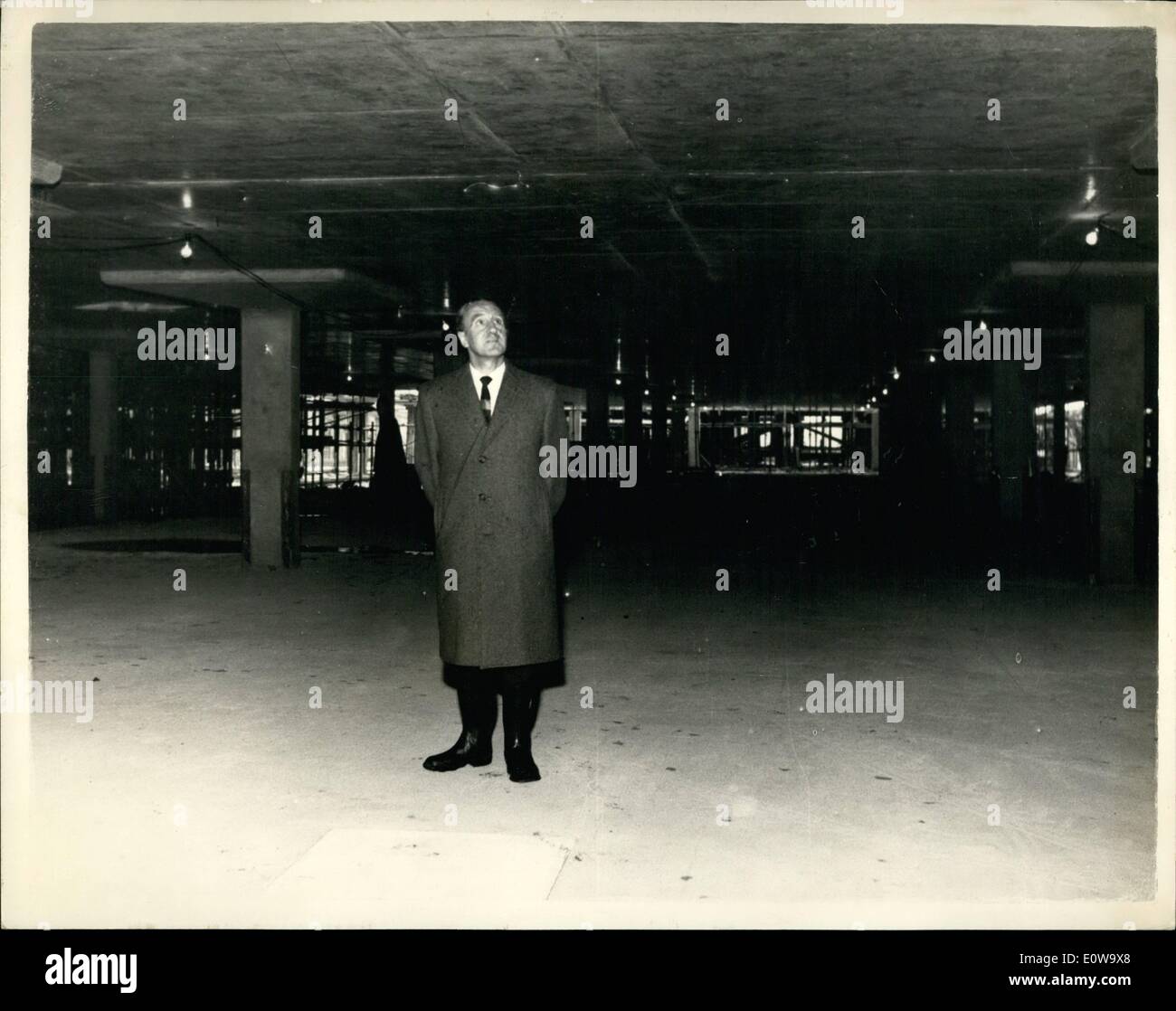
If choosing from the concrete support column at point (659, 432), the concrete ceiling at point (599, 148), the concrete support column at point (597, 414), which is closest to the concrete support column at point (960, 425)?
the concrete support column at point (597, 414)

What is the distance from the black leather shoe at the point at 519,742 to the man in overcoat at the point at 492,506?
0.41 feet

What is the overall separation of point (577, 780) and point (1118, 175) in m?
6.81

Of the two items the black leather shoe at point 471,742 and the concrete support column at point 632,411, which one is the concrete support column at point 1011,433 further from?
the black leather shoe at point 471,742

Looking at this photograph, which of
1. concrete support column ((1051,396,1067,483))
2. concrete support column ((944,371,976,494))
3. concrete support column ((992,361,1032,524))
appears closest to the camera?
concrete support column ((992,361,1032,524))

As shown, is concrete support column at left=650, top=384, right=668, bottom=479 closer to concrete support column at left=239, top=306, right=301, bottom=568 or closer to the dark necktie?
concrete support column at left=239, top=306, right=301, bottom=568

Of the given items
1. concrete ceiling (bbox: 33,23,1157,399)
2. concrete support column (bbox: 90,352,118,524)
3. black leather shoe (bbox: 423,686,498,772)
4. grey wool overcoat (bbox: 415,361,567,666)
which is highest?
concrete ceiling (bbox: 33,23,1157,399)

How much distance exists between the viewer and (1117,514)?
41.2 ft

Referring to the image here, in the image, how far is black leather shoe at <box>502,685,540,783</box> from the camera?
16.1 feet

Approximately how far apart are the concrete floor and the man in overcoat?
0.67m

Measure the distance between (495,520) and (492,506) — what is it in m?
0.06

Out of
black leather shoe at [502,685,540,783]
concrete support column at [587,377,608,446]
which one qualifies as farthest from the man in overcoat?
concrete support column at [587,377,608,446]

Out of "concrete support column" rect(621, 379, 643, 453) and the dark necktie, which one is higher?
"concrete support column" rect(621, 379, 643, 453)

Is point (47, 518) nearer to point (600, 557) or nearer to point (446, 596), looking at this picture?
point (600, 557)

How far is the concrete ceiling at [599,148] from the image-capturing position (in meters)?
5.83
